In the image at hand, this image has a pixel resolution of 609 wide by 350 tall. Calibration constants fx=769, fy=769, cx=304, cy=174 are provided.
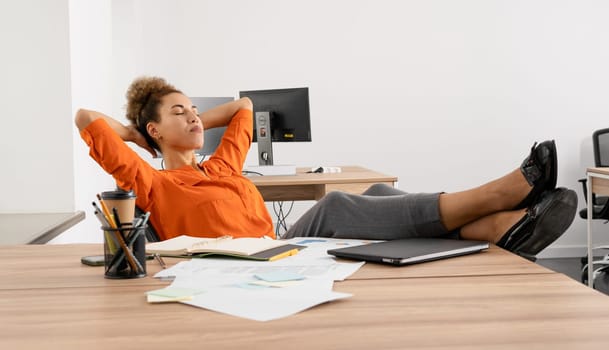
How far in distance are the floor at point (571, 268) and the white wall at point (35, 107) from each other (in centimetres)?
310

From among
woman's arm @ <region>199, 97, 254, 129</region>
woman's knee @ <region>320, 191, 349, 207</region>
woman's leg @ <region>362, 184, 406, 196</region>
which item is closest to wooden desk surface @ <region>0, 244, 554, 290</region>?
woman's knee @ <region>320, 191, 349, 207</region>

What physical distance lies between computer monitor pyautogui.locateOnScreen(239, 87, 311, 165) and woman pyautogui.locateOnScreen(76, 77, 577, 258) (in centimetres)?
120

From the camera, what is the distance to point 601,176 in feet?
14.2

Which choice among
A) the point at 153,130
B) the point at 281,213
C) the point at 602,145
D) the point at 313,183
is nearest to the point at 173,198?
the point at 153,130

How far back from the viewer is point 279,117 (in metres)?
4.25

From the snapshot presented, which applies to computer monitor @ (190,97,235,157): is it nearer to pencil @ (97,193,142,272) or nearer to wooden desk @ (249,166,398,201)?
wooden desk @ (249,166,398,201)

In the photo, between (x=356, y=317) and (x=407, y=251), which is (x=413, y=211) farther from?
(x=356, y=317)

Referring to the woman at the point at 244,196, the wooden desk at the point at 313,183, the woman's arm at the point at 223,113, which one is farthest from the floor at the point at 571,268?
the woman at the point at 244,196

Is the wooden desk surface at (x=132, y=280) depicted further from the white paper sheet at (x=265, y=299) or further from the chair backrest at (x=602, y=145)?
the chair backrest at (x=602, y=145)

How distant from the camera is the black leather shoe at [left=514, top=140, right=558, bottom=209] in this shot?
182cm

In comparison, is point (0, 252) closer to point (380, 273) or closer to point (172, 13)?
point (380, 273)

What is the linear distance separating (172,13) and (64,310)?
4774 mm

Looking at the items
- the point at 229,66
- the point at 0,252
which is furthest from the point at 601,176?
the point at 0,252

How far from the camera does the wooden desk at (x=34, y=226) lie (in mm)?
2404
